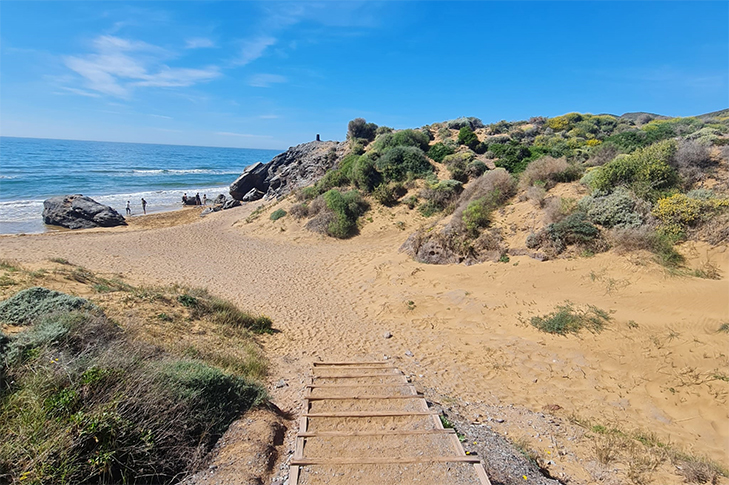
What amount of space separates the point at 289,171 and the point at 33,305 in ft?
88.0

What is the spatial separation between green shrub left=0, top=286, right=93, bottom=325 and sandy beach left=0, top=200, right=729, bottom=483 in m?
3.73

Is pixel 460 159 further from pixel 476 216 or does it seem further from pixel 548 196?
pixel 476 216

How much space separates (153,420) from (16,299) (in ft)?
14.6

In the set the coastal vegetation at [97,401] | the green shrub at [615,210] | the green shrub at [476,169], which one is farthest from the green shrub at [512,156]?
the coastal vegetation at [97,401]

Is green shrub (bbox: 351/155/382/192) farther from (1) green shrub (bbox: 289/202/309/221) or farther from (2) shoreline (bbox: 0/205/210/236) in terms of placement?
(2) shoreline (bbox: 0/205/210/236)

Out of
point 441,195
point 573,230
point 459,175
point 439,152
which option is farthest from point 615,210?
point 439,152

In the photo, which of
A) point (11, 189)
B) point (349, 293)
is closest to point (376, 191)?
point (349, 293)

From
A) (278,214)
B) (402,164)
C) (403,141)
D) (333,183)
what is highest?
(403,141)

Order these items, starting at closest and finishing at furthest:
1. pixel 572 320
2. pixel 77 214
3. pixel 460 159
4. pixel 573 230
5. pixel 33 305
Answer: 1. pixel 33 305
2. pixel 572 320
3. pixel 573 230
4. pixel 460 159
5. pixel 77 214

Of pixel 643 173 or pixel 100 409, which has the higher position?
pixel 643 173

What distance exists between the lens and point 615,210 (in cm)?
1052

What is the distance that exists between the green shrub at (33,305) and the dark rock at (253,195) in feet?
90.9

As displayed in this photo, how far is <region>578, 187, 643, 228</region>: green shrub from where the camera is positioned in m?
10.2

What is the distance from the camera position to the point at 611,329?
25.7ft
